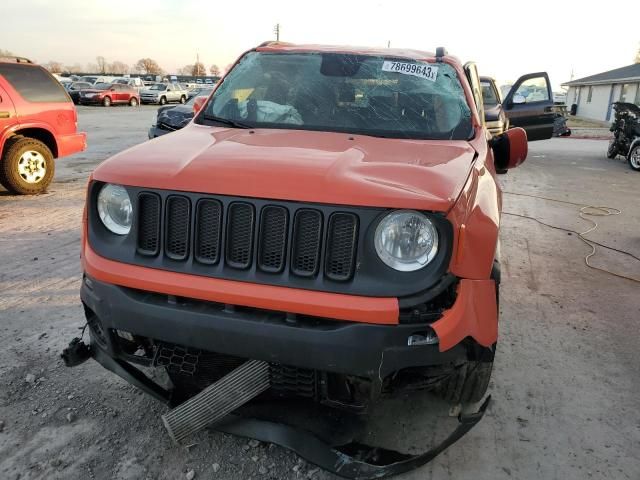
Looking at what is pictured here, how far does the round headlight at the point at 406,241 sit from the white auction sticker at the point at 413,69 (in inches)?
70.3

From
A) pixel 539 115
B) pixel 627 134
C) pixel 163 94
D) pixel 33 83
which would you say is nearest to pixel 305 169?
pixel 33 83

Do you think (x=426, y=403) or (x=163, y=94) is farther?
(x=163, y=94)

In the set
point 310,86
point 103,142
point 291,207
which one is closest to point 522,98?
point 310,86

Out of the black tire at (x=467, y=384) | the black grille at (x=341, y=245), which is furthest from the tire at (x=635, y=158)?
the black grille at (x=341, y=245)

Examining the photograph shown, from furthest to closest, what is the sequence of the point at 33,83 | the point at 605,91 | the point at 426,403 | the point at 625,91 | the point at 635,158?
the point at 605,91
the point at 625,91
the point at 635,158
the point at 33,83
the point at 426,403

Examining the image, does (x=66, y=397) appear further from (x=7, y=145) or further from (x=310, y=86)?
(x=7, y=145)

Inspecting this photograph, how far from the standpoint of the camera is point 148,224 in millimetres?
2398

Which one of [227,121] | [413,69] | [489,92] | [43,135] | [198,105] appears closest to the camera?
[227,121]

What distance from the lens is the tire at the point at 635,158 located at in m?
13.1

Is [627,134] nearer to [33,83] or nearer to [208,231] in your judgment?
[33,83]

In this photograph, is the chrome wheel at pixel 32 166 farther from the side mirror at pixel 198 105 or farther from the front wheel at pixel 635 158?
the front wheel at pixel 635 158

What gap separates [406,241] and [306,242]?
40 centimetres

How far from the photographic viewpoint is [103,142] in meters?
15.0

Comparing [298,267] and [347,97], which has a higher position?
[347,97]
